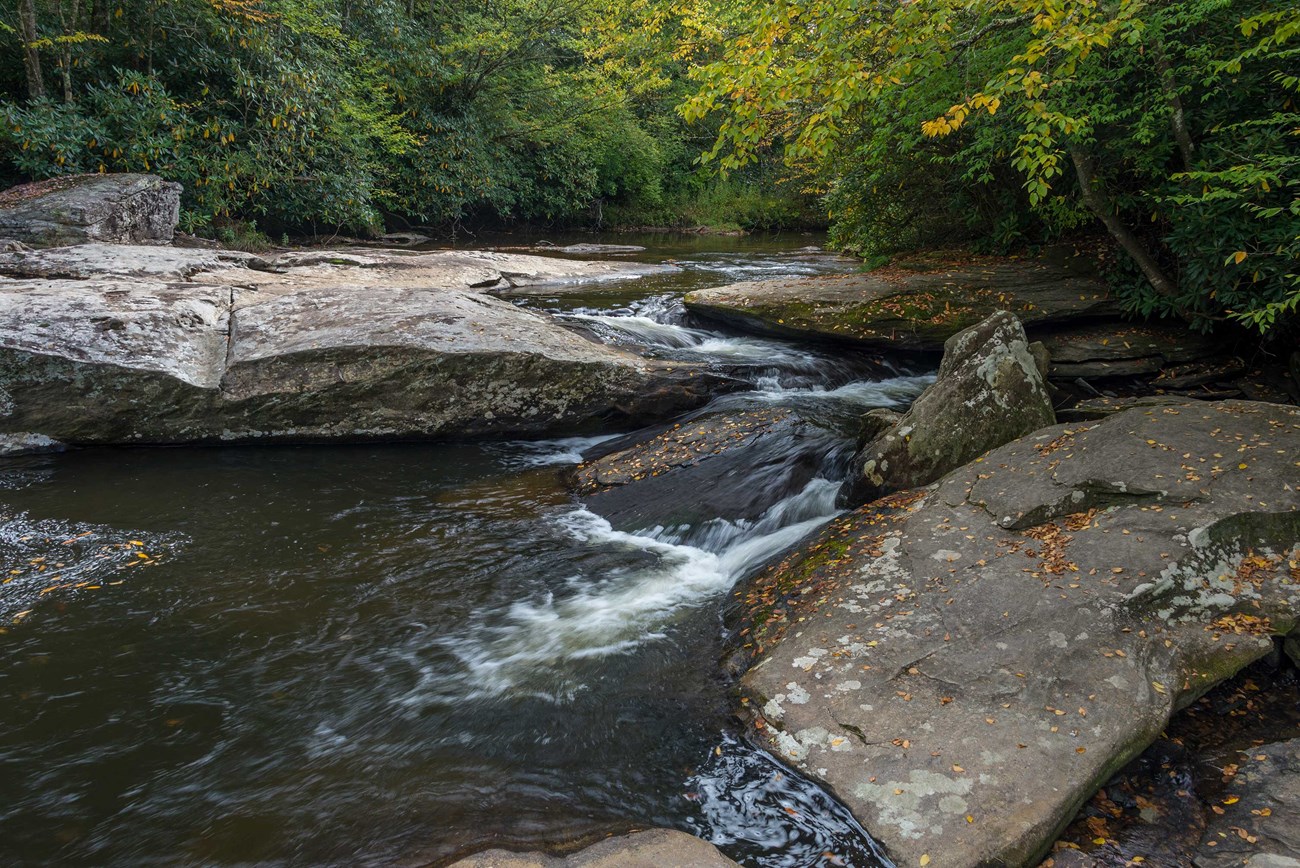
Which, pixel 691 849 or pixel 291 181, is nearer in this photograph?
pixel 691 849

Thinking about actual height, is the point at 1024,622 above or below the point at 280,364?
below

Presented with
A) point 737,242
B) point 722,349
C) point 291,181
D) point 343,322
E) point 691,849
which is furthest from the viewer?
point 737,242

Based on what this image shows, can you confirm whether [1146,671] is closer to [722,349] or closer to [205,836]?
[205,836]

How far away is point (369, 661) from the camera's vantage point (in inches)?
165

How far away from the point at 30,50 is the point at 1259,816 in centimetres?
1674

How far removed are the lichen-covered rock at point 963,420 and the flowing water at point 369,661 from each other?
24.5 inches

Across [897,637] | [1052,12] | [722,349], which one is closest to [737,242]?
[722,349]

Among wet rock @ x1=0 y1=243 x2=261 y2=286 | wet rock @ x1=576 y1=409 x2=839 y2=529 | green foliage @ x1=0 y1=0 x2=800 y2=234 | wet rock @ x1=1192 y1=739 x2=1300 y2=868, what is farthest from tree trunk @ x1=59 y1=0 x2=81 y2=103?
wet rock @ x1=1192 y1=739 x2=1300 y2=868

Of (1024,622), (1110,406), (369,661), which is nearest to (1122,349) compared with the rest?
(1110,406)

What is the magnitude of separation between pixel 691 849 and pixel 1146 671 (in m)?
2.22

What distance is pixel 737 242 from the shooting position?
1024 inches

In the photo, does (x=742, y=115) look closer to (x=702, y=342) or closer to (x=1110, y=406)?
(x=1110, y=406)

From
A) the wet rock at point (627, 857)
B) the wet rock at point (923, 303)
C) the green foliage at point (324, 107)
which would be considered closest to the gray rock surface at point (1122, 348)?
the wet rock at point (923, 303)

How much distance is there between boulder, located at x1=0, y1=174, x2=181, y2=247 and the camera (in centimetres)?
921
